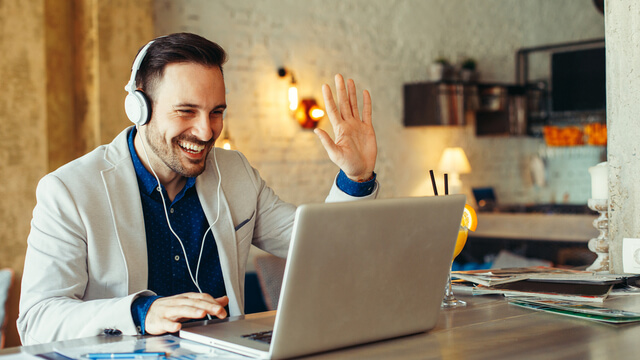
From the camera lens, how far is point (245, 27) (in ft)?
19.1

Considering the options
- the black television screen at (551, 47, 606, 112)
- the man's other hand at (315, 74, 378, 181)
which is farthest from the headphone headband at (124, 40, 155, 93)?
the black television screen at (551, 47, 606, 112)

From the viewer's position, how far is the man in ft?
5.83

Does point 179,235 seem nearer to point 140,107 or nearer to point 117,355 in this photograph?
point 140,107

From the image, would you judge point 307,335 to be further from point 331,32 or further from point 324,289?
point 331,32

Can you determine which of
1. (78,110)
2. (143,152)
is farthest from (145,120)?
(78,110)

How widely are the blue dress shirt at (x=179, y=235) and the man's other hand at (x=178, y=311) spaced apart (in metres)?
0.58

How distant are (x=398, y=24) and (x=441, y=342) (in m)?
6.12

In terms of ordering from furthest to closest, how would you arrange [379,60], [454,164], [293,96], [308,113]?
1. [454,164]
2. [379,60]
3. [308,113]
4. [293,96]

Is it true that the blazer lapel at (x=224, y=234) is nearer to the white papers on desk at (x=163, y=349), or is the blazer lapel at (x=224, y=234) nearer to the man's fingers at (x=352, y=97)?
the man's fingers at (x=352, y=97)

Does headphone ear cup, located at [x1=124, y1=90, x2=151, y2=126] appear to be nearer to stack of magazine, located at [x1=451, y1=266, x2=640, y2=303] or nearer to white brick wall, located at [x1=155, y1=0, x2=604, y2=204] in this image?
stack of magazine, located at [x1=451, y1=266, x2=640, y2=303]

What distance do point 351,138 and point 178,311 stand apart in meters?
0.87

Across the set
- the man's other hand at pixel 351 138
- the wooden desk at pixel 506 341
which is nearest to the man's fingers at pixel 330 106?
the man's other hand at pixel 351 138

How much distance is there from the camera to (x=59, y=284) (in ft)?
5.64

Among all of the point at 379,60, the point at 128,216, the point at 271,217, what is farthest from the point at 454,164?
the point at 128,216
